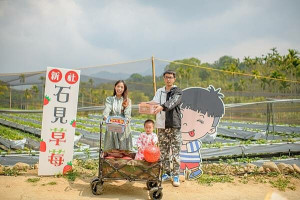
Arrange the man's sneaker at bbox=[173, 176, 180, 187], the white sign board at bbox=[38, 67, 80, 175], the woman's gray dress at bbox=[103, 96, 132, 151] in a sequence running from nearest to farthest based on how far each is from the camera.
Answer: the woman's gray dress at bbox=[103, 96, 132, 151] → the man's sneaker at bbox=[173, 176, 180, 187] → the white sign board at bbox=[38, 67, 80, 175]

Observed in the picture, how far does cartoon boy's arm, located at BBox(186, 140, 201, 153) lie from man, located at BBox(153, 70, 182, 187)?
0.62m

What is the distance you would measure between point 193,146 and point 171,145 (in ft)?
2.60

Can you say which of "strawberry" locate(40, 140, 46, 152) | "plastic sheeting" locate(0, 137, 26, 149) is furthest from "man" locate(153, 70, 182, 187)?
"plastic sheeting" locate(0, 137, 26, 149)

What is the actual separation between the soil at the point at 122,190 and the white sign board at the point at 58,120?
295 mm

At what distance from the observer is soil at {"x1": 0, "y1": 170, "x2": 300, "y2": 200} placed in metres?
3.56

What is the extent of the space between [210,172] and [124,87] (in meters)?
2.56

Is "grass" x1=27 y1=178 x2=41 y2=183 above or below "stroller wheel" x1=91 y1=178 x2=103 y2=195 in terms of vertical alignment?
below

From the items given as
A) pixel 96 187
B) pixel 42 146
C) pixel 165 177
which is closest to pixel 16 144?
pixel 42 146

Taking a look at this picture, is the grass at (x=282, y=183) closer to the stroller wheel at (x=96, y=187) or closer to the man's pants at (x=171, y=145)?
the man's pants at (x=171, y=145)

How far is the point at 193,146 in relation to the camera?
190 inches

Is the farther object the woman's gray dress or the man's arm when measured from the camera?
the woman's gray dress

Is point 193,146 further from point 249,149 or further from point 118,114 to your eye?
point 249,149

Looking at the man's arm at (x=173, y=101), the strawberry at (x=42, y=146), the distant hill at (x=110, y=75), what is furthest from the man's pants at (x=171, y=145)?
the strawberry at (x=42, y=146)

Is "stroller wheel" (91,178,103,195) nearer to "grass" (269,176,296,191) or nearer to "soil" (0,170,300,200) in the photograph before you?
"soil" (0,170,300,200)
